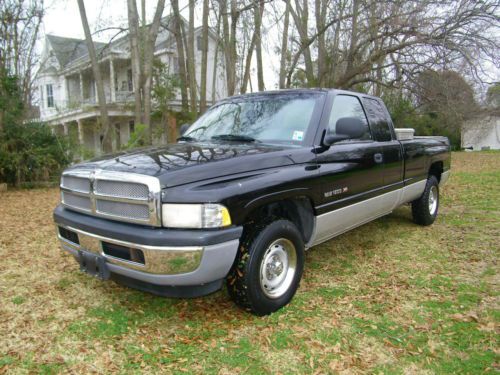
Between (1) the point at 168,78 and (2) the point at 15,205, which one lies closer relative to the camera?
(2) the point at 15,205

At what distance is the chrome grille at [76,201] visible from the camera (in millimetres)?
3225

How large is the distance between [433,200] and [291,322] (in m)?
4.25

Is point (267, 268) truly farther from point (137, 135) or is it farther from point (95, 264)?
point (137, 135)

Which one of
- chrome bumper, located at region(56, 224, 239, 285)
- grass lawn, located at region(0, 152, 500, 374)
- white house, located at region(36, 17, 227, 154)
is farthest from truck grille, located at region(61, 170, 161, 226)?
white house, located at region(36, 17, 227, 154)

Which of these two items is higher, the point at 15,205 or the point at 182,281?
the point at 182,281

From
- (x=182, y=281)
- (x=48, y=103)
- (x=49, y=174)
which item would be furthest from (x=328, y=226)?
(x=48, y=103)

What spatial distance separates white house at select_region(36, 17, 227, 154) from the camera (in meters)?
21.9

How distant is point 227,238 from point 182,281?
43 centimetres

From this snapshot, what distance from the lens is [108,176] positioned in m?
2.95

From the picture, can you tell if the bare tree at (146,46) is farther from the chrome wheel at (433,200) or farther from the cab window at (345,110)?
the cab window at (345,110)

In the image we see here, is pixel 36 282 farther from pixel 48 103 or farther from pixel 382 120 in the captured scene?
pixel 48 103

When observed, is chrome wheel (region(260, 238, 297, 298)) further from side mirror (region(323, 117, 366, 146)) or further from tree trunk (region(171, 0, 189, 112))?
tree trunk (region(171, 0, 189, 112))

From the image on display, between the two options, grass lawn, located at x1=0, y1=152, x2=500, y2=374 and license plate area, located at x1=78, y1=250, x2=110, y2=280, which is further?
license plate area, located at x1=78, y1=250, x2=110, y2=280

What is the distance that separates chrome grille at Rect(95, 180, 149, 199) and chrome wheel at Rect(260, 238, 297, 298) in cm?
109
